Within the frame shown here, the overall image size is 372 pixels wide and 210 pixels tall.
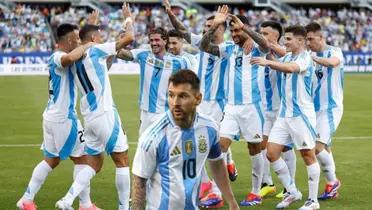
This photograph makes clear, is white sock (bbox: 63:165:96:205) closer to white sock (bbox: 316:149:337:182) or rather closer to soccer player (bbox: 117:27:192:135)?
soccer player (bbox: 117:27:192:135)

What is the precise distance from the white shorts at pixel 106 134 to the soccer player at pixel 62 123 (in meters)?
0.22

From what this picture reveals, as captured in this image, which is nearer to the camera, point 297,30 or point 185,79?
point 185,79

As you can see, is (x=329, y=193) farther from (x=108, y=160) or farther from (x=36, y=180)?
(x=108, y=160)

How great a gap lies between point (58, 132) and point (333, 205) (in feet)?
12.4

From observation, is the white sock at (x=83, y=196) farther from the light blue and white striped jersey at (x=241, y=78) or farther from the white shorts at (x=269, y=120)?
the white shorts at (x=269, y=120)

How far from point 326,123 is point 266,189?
1273mm

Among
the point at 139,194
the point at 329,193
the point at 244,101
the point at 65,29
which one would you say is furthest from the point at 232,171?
the point at 139,194

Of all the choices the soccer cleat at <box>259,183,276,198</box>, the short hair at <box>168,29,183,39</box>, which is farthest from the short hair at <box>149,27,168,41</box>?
the soccer cleat at <box>259,183,276,198</box>

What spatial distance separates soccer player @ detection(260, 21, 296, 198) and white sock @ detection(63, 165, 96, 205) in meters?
2.80

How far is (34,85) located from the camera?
31.3 m

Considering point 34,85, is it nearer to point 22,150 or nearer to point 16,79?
point 16,79

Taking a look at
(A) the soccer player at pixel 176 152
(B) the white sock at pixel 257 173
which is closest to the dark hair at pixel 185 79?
(A) the soccer player at pixel 176 152

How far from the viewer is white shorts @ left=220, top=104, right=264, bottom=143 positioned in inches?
434

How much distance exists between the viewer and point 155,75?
1105 centimetres
